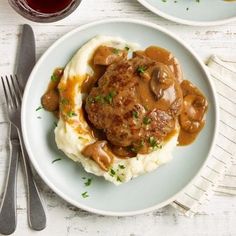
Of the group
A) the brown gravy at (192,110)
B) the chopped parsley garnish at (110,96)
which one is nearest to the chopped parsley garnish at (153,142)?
the brown gravy at (192,110)

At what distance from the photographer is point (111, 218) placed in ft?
15.5

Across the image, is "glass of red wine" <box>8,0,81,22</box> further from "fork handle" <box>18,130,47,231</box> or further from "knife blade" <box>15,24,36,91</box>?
"fork handle" <box>18,130,47,231</box>

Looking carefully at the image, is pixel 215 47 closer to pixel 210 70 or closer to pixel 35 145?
pixel 210 70

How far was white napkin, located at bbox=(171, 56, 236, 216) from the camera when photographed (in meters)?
4.68

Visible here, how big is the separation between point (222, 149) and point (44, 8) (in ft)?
6.41

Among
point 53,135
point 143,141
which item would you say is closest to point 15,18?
point 53,135

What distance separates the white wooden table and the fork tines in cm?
12

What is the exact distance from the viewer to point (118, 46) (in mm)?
4578

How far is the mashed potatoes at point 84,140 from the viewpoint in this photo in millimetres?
4391

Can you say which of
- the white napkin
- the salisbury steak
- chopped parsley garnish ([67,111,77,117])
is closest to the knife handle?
chopped parsley garnish ([67,111,77,117])

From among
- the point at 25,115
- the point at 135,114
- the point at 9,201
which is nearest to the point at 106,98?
the point at 135,114

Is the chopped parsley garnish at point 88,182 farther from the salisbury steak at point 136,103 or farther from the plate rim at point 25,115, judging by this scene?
the salisbury steak at point 136,103

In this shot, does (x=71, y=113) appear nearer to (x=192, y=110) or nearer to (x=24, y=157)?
(x=24, y=157)

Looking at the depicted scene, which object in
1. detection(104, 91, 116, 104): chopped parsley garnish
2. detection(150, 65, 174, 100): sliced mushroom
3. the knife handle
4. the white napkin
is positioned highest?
detection(150, 65, 174, 100): sliced mushroom
